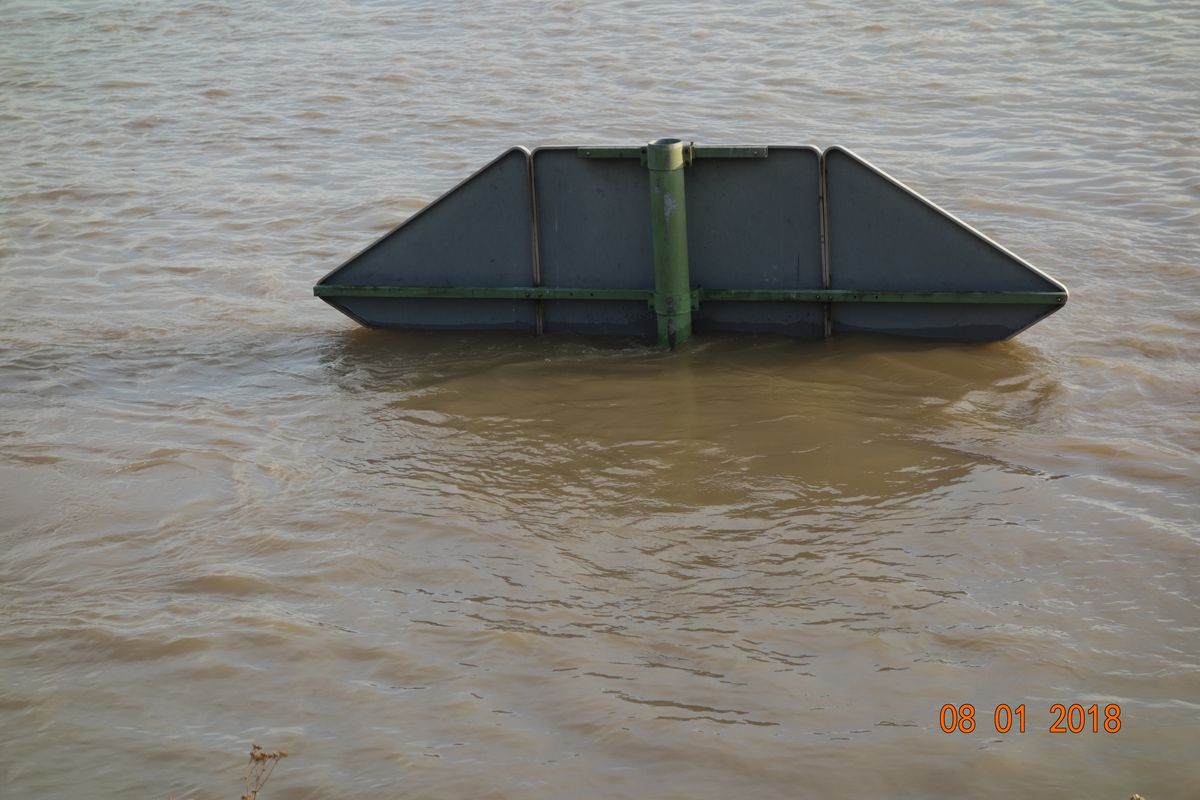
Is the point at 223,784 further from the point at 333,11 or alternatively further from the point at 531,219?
the point at 333,11

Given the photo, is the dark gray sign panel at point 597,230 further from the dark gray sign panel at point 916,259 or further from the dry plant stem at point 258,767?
the dry plant stem at point 258,767

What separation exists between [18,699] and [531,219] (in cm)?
388

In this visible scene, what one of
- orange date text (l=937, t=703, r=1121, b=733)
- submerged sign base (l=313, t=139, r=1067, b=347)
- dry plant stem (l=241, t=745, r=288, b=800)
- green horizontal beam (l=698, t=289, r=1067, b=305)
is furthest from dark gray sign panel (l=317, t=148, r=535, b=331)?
orange date text (l=937, t=703, r=1121, b=733)

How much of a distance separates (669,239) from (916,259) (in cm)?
133

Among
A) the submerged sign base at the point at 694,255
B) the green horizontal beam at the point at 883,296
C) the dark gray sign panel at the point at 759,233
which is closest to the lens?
the green horizontal beam at the point at 883,296

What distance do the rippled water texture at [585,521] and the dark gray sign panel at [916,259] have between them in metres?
0.20

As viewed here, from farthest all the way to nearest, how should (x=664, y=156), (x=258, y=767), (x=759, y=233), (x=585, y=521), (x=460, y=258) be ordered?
(x=460, y=258) < (x=759, y=233) < (x=664, y=156) < (x=585, y=521) < (x=258, y=767)

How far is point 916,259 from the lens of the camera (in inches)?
266

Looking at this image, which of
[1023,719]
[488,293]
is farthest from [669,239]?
[1023,719]

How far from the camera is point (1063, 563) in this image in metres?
4.82

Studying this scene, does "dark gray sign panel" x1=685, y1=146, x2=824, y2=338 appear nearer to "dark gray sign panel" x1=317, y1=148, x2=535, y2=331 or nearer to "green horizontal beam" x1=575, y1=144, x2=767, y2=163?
"green horizontal beam" x1=575, y1=144, x2=767, y2=163

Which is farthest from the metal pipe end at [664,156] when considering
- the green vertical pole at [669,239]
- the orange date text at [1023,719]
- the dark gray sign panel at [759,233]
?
the orange date text at [1023,719]

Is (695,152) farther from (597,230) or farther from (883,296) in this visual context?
(883,296)

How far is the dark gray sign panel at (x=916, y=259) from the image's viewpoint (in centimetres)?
664
